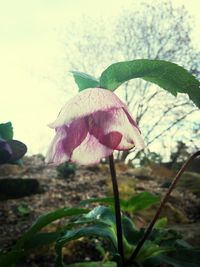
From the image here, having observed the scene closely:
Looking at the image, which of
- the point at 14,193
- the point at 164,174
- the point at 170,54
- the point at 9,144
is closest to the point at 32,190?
the point at 14,193

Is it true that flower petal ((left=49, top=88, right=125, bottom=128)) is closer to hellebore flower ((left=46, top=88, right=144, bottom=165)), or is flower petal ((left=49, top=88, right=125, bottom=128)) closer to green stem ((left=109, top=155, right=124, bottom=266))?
hellebore flower ((left=46, top=88, right=144, bottom=165))

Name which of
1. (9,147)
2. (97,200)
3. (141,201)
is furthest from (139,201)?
(9,147)

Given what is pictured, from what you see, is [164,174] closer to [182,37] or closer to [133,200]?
[133,200]

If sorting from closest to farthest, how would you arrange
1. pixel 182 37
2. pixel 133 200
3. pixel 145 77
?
pixel 145 77 → pixel 133 200 → pixel 182 37

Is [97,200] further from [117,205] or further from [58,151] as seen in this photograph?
[58,151]

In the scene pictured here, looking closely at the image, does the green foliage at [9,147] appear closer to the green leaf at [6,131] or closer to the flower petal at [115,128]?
the green leaf at [6,131]

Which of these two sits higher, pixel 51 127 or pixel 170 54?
pixel 170 54
